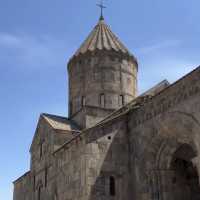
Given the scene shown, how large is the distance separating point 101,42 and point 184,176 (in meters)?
10.5

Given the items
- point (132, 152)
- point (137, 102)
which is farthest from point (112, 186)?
point (137, 102)

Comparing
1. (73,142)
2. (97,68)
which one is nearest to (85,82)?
(97,68)

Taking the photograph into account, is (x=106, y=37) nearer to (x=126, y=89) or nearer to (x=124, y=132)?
(x=126, y=89)

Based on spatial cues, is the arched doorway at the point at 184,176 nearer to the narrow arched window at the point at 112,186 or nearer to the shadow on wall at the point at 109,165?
the shadow on wall at the point at 109,165

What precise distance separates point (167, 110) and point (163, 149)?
177cm

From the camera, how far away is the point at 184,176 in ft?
58.9

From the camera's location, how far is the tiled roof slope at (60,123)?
2219 centimetres

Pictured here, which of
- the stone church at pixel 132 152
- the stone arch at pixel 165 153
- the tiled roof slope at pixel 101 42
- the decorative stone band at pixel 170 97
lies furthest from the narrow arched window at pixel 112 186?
the tiled roof slope at pixel 101 42

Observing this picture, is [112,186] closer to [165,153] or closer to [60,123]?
[165,153]

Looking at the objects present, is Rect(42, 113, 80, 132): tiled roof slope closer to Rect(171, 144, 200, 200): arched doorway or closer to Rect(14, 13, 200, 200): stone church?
Rect(14, 13, 200, 200): stone church

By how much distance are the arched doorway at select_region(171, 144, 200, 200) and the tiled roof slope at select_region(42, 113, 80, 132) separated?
6.36m

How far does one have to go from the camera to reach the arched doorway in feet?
57.5

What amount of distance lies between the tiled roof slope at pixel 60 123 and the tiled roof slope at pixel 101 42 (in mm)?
4174

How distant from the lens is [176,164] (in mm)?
17953
